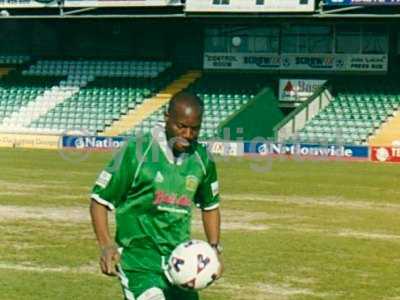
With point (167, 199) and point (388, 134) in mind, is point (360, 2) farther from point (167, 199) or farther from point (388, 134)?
point (167, 199)

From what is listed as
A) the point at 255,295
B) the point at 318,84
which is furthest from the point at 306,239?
the point at 318,84

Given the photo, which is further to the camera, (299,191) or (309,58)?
(309,58)

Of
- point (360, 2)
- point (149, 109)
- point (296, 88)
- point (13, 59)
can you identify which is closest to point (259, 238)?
point (360, 2)

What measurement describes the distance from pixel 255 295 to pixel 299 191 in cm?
1410

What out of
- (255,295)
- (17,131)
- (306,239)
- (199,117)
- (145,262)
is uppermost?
(199,117)

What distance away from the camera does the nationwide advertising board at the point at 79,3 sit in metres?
44.1

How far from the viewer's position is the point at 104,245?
5.82 metres

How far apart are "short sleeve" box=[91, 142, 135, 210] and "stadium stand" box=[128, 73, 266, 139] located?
3750cm

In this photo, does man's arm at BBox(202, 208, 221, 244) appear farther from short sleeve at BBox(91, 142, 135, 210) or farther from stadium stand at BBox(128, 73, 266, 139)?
stadium stand at BBox(128, 73, 266, 139)

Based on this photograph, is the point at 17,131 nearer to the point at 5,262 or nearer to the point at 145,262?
A: the point at 5,262

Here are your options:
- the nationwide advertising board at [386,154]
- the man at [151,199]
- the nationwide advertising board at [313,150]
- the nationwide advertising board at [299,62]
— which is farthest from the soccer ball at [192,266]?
the nationwide advertising board at [299,62]

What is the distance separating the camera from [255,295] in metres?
10.4

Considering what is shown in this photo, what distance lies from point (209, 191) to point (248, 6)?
36901 millimetres

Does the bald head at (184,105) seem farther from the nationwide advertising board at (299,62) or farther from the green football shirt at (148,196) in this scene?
the nationwide advertising board at (299,62)
